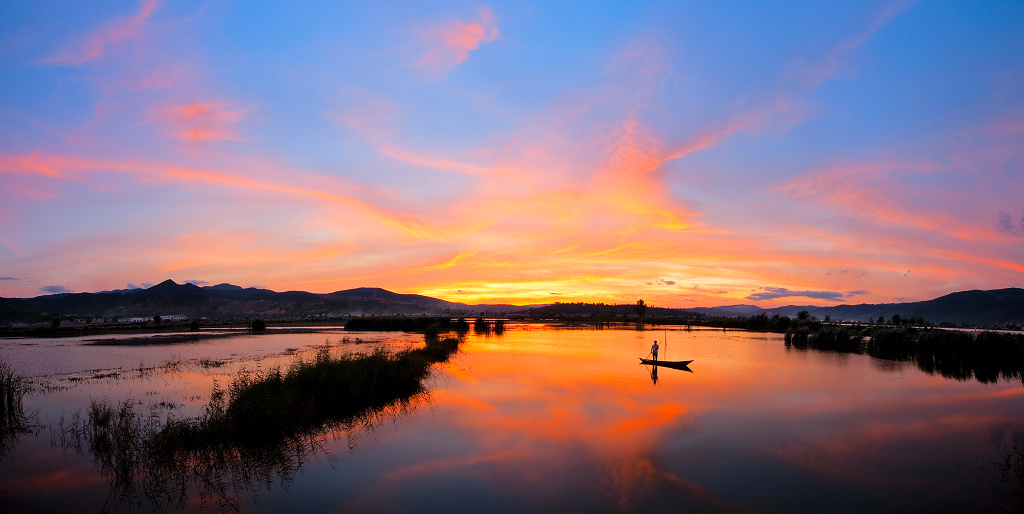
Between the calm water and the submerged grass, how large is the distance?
1.05 ft

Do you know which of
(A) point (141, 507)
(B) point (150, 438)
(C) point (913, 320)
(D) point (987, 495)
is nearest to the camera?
(A) point (141, 507)

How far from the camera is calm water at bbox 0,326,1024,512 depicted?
1008cm

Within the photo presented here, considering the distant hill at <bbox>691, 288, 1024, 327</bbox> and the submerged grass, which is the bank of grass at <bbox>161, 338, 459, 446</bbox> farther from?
the distant hill at <bbox>691, 288, 1024, 327</bbox>

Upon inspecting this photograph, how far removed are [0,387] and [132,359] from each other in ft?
59.8

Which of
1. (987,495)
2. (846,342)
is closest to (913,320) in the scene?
(846,342)

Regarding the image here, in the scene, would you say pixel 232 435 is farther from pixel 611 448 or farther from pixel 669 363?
pixel 669 363

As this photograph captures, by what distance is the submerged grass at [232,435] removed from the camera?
10.6 meters

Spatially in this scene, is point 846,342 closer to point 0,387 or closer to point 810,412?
point 810,412

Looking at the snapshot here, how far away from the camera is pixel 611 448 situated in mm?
13383

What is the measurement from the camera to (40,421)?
15820 millimetres

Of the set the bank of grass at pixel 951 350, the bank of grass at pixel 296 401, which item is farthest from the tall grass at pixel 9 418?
the bank of grass at pixel 951 350

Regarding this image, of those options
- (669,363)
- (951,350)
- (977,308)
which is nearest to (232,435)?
(669,363)

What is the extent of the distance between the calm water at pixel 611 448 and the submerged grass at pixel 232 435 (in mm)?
319

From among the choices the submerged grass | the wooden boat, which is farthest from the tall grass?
the wooden boat
